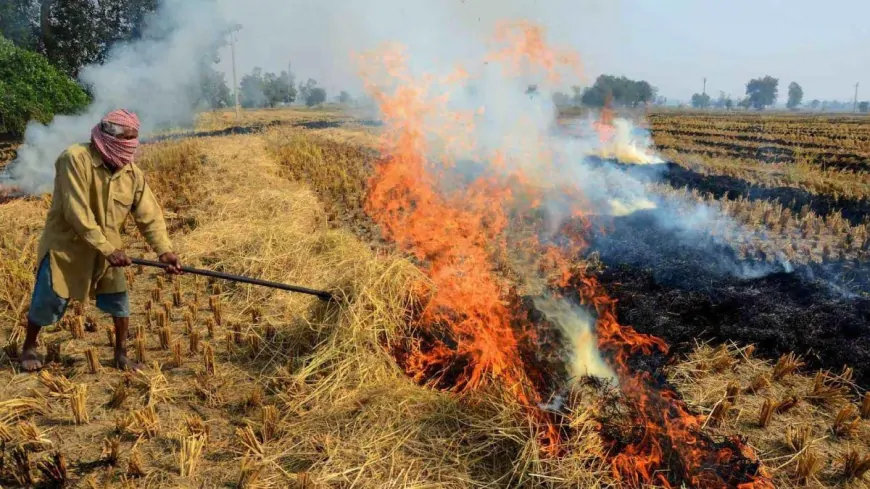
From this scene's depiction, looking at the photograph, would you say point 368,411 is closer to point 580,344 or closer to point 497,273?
point 580,344

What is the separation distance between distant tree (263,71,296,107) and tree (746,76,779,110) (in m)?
96.1

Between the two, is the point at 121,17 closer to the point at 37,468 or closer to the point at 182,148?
the point at 182,148

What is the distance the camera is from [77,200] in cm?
330

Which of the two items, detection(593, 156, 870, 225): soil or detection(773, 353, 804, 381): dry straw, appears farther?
detection(593, 156, 870, 225): soil

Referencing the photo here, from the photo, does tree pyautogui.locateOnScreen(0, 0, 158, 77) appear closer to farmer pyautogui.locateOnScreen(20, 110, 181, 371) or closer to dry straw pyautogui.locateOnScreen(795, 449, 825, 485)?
farmer pyautogui.locateOnScreen(20, 110, 181, 371)

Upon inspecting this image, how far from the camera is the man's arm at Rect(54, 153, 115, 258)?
3.29 m

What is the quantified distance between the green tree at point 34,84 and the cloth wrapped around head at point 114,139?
12488 mm

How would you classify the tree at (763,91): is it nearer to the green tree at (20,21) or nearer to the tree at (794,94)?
the tree at (794,94)

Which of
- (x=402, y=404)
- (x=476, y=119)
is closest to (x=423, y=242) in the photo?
(x=402, y=404)

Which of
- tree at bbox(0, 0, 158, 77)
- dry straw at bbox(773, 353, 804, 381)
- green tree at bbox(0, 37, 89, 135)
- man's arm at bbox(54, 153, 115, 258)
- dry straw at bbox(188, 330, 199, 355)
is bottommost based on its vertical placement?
dry straw at bbox(773, 353, 804, 381)

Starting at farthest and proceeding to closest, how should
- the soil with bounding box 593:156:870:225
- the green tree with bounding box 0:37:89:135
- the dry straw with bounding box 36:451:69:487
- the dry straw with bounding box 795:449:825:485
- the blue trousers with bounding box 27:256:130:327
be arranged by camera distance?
the green tree with bounding box 0:37:89:135, the soil with bounding box 593:156:870:225, the blue trousers with bounding box 27:256:130:327, the dry straw with bounding box 795:449:825:485, the dry straw with bounding box 36:451:69:487

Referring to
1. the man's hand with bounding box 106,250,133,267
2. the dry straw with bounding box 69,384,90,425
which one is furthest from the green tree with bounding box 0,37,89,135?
the dry straw with bounding box 69,384,90,425

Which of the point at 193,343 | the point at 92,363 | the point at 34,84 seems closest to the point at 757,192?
the point at 193,343

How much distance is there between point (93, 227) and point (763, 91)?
128695mm
